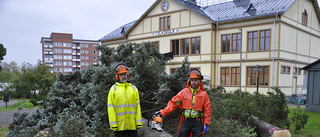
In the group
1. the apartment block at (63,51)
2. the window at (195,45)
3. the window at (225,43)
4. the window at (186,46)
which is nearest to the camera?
the window at (225,43)

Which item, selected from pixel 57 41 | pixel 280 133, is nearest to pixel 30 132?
pixel 280 133

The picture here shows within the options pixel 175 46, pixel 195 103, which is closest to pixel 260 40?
pixel 175 46

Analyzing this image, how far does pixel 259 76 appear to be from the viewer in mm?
20156

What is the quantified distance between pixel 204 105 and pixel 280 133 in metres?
2.24

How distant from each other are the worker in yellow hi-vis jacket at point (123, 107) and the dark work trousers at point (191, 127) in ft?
2.74

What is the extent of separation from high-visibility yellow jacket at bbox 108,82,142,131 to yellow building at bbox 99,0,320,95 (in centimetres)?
1609

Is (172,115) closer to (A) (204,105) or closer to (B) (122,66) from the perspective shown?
(A) (204,105)

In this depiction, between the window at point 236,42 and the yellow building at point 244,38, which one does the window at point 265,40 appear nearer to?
the yellow building at point 244,38

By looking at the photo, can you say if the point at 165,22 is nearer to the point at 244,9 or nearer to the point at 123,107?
the point at 244,9

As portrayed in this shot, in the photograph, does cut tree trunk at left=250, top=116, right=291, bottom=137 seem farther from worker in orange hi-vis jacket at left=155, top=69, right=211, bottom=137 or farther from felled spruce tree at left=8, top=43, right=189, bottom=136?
felled spruce tree at left=8, top=43, right=189, bottom=136

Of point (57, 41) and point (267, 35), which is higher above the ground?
point (57, 41)

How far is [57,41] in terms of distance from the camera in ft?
234

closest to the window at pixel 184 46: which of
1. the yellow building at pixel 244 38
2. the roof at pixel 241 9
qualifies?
the yellow building at pixel 244 38

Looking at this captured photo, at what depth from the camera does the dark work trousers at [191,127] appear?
4023 millimetres
